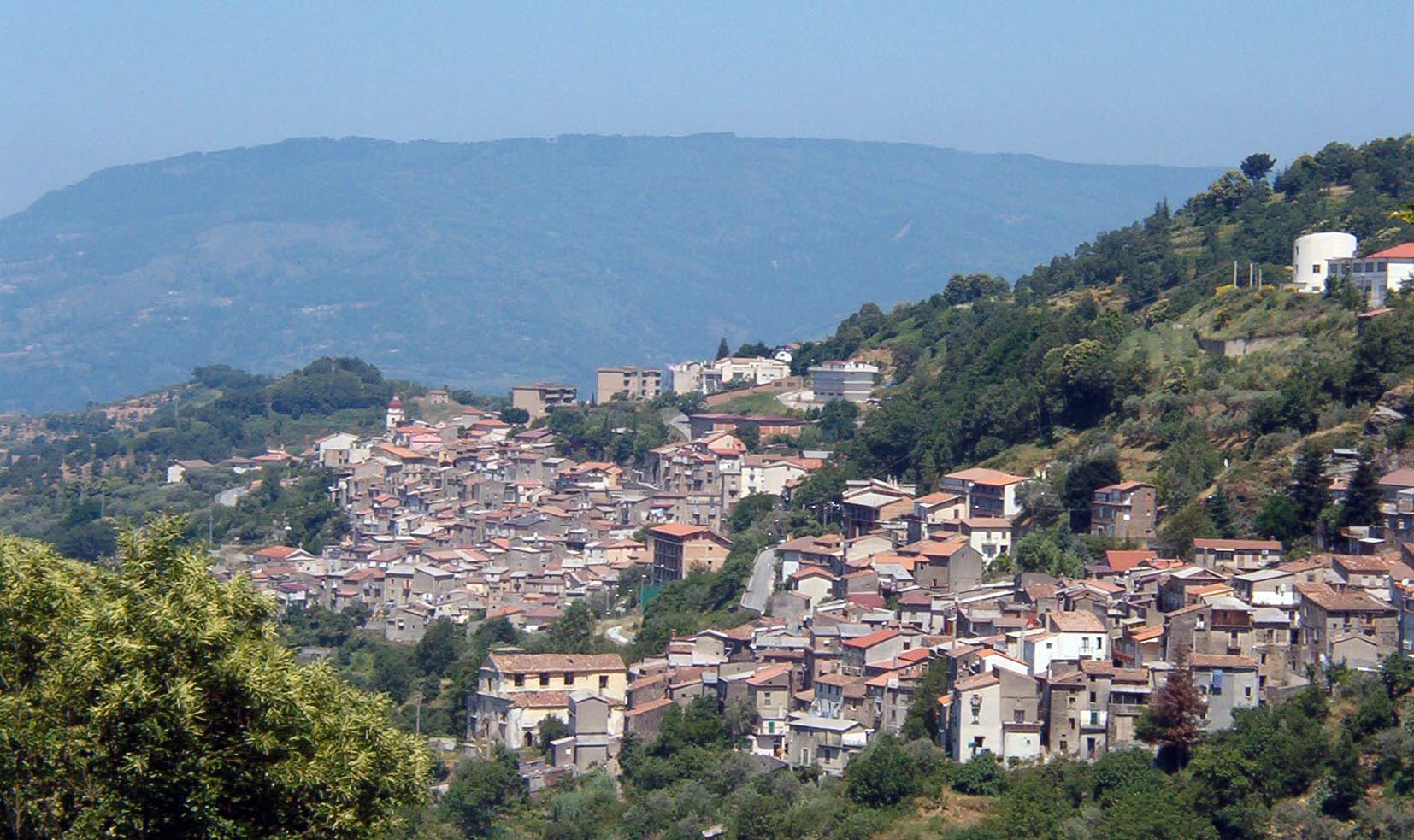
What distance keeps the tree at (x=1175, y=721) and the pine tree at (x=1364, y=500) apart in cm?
484

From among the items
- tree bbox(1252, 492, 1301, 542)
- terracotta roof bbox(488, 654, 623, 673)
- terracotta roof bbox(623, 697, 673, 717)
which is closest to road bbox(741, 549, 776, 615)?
terracotta roof bbox(488, 654, 623, 673)

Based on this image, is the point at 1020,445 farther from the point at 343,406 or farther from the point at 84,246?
the point at 84,246

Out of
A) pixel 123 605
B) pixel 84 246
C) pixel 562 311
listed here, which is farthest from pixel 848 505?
pixel 84 246

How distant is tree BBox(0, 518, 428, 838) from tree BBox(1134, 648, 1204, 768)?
42.5ft

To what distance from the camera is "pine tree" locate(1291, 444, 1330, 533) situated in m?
25.0

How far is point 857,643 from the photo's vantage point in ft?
79.5

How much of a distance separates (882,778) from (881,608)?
5856mm

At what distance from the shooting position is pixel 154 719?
8.12 metres

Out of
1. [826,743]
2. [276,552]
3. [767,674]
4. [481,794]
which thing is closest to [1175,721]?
[826,743]

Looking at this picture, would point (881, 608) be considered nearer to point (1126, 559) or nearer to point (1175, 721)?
point (1126, 559)

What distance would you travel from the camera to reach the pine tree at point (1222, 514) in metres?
25.9

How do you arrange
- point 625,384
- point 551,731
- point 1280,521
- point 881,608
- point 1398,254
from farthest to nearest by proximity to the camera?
1. point 625,384
2. point 1398,254
3. point 881,608
4. point 551,731
5. point 1280,521

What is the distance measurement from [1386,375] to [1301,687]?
8580mm

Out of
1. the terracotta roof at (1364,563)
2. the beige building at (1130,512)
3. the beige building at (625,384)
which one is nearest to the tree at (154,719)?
the terracotta roof at (1364,563)
